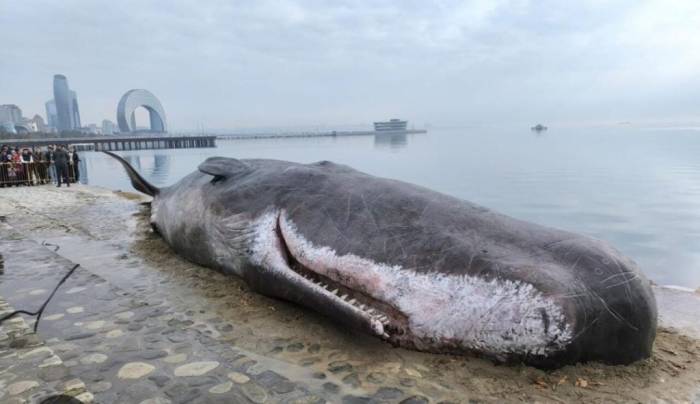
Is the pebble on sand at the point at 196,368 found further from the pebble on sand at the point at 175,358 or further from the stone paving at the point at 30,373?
the stone paving at the point at 30,373

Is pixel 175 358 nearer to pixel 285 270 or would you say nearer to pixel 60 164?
pixel 285 270

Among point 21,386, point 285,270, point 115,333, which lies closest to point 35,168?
point 115,333

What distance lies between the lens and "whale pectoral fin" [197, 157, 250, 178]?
6387 millimetres

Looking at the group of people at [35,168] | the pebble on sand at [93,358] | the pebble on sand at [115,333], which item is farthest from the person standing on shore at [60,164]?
the pebble on sand at [93,358]

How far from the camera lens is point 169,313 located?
5.22 metres

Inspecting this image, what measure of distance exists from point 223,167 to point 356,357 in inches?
141

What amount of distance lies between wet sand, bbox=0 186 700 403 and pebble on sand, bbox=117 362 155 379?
2.06ft

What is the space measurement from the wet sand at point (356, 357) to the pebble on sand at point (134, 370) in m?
0.63

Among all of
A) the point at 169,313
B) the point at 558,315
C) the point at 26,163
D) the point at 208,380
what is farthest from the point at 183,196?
the point at 26,163

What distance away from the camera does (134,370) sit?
3.81m

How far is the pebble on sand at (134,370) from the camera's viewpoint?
3.72m

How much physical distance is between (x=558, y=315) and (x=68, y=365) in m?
4.02

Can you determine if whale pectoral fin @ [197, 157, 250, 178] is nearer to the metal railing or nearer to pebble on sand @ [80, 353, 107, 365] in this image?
pebble on sand @ [80, 353, 107, 365]

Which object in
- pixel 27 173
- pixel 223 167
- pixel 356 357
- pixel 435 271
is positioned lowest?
pixel 27 173
